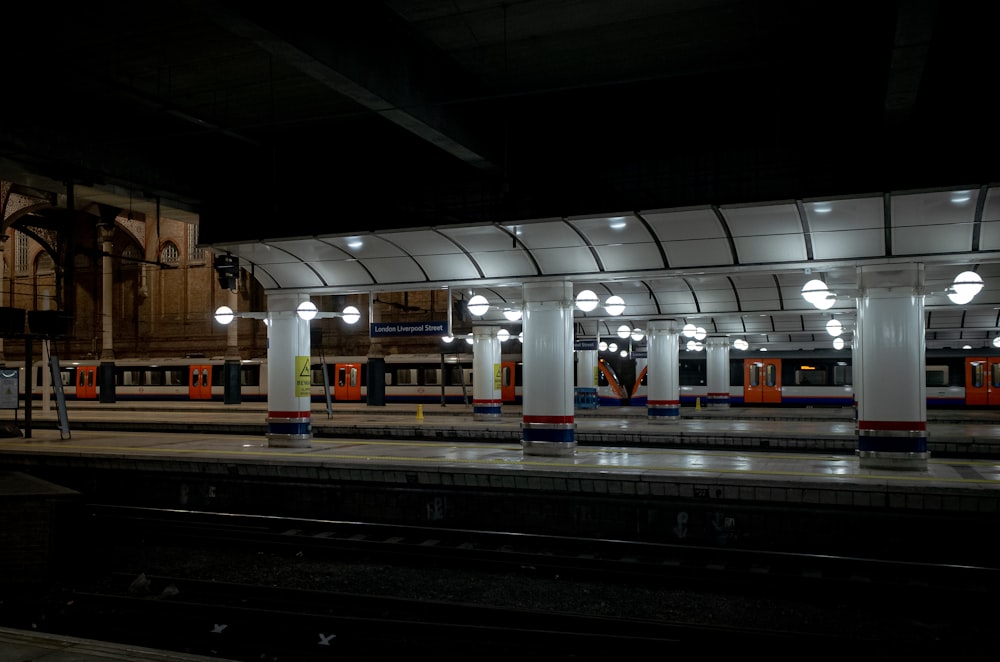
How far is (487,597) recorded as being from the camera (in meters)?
9.09

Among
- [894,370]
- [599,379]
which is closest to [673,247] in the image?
[894,370]

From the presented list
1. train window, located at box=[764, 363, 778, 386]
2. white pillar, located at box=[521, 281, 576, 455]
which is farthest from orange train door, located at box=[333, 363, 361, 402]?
white pillar, located at box=[521, 281, 576, 455]

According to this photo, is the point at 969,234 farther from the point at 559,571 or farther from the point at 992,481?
the point at 559,571

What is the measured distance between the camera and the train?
3106cm

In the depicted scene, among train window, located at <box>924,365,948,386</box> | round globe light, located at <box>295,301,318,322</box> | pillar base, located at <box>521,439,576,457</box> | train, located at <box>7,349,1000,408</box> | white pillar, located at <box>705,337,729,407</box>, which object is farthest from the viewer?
white pillar, located at <box>705,337,729,407</box>

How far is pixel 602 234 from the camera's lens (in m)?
12.9

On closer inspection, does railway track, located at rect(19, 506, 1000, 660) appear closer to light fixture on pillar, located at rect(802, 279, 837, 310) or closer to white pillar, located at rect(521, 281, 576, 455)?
white pillar, located at rect(521, 281, 576, 455)

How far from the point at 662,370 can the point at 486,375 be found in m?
5.96

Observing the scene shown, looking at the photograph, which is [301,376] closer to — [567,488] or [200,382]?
[567,488]

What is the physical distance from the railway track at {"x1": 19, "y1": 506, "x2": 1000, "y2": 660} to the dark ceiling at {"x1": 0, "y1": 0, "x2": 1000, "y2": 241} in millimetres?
5003

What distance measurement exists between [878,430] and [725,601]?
515 cm

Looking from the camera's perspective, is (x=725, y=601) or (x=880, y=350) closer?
(x=725, y=601)

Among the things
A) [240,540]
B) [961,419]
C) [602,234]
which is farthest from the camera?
[961,419]

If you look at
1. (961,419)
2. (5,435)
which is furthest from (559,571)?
(961,419)
